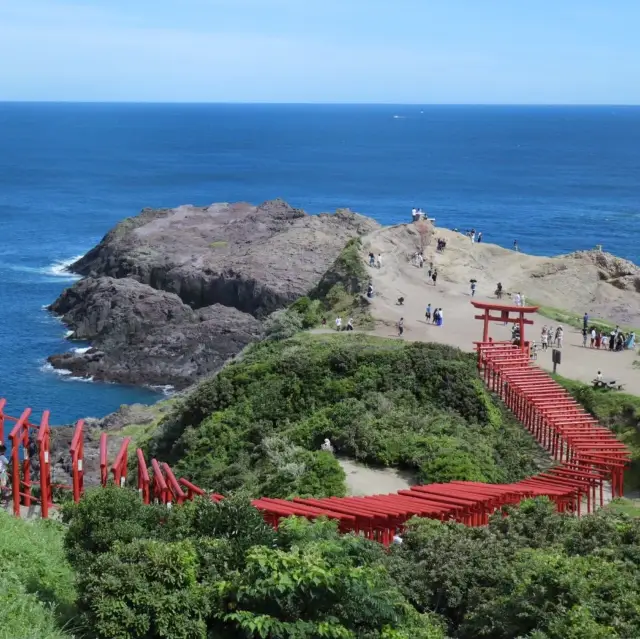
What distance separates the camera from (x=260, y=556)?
11.3m

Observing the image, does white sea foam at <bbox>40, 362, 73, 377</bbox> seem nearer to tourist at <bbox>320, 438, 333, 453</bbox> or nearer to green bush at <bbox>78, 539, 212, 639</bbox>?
tourist at <bbox>320, 438, 333, 453</bbox>

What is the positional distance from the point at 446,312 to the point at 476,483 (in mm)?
21712

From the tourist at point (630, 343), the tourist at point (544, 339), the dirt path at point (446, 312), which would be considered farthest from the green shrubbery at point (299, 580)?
the tourist at point (630, 343)

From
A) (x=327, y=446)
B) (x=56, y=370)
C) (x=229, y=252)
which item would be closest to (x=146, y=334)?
(x=56, y=370)

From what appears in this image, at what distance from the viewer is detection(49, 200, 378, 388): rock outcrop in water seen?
57.5 meters

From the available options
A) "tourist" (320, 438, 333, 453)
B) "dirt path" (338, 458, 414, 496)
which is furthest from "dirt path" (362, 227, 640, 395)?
"tourist" (320, 438, 333, 453)

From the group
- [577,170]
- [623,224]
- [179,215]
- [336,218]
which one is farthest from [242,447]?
[577,170]

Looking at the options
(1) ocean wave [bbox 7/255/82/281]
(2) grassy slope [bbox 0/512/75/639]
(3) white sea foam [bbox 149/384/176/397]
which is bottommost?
(3) white sea foam [bbox 149/384/176/397]

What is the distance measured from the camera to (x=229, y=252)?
77062 mm

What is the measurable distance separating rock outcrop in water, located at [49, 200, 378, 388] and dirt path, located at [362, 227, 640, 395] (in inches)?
268

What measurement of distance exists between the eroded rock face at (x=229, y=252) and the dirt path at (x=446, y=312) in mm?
13783

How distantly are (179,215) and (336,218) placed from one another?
15.8 meters

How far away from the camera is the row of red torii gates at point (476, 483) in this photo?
17.3 metres

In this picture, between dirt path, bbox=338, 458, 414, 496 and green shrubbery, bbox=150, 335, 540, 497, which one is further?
green shrubbery, bbox=150, 335, 540, 497
